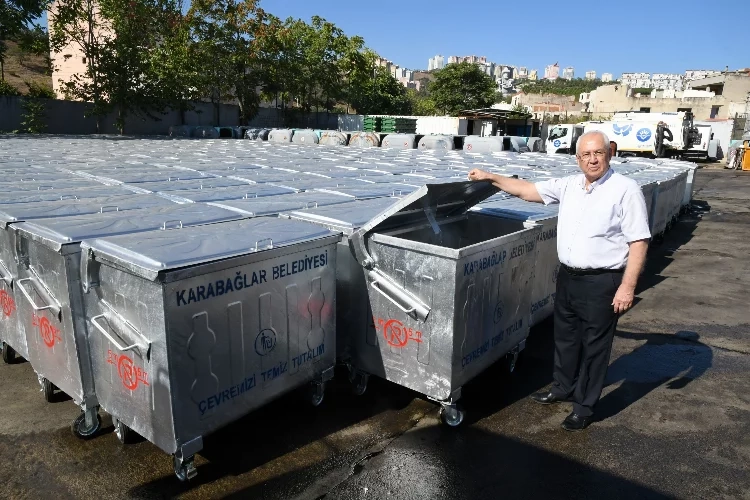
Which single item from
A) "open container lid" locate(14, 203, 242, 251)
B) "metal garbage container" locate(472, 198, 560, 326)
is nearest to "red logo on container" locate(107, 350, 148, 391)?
"open container lid" locate(14, 203, 242, 251)

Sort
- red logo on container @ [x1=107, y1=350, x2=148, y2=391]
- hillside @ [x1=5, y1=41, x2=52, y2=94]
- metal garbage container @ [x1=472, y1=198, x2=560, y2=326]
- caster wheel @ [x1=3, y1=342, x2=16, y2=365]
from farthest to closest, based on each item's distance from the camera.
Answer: hillside @ [x1=5, y1=41, x2=52, y2=94] → metal garbage container @ [x1=472, y1=198, x2=560, y2=326] → caster wheel @ [x1=3, y1=342, x2=16, y2=365] → red logo on container @ [x1=107, y1=350, x2=148, y2=391]

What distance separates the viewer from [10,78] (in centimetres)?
4647

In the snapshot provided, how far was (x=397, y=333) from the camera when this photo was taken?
3598 millimetres

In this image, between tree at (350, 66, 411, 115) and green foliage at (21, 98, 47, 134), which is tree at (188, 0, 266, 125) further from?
tree at (350, 66, 411, 115)

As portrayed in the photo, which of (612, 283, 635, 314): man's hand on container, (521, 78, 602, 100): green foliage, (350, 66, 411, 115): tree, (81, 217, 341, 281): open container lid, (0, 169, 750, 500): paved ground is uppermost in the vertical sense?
(521, 78, 602, 100): green foliage

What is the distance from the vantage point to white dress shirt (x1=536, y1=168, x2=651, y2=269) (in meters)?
3.27

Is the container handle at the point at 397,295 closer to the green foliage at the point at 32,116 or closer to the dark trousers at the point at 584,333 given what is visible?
the dark trousers at the point at 584,333

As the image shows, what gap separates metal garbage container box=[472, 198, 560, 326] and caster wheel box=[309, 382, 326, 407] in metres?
1.92

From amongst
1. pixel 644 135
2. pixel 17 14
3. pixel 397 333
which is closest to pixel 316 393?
pixel 397 333

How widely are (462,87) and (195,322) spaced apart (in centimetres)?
5276

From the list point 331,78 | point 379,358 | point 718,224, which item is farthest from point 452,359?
point 331,78

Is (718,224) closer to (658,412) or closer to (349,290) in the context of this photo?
(658,412)

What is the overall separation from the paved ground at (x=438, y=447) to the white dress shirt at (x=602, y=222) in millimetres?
1250

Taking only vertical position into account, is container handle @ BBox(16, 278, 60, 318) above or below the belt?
below
